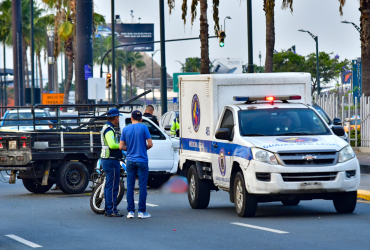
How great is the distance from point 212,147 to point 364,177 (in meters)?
7.42

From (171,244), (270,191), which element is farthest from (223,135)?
(171,244)

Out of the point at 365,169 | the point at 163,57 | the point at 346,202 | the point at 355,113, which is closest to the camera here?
the point at 346,202

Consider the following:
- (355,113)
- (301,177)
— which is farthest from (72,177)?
(355,113)

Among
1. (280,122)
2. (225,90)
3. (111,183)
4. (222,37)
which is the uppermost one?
(222,37)

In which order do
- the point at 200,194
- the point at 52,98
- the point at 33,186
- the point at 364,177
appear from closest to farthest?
the point at 200,194 → the point at 33,186 → the point at 364,177 → the point at 52,98

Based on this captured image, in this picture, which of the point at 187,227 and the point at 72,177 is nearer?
the point at 187,227

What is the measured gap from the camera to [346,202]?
453 inches

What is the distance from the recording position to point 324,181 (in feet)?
35.9

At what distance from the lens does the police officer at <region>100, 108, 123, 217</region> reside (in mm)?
12031

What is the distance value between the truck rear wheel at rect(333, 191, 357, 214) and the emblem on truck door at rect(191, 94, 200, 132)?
308 cm

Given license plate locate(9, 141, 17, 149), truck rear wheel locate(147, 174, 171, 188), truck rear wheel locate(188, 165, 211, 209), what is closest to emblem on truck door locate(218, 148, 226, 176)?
truck rear wheel locate(188, 165, 211, 209)

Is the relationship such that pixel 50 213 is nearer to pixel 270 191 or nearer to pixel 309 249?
pixel 270 191

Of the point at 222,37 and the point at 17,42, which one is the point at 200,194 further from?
the point at 17,42

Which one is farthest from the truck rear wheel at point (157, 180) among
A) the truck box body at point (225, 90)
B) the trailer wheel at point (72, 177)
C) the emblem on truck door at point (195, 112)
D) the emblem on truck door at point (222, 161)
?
the emblem on truck door at point (222, 161)
